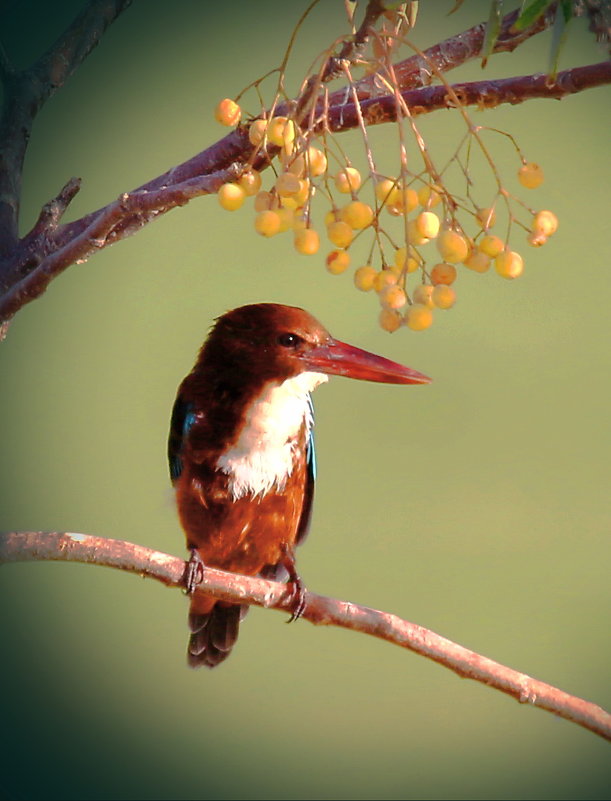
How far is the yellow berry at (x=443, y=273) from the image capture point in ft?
2.79

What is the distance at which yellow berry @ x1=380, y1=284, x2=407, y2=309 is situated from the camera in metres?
0.81

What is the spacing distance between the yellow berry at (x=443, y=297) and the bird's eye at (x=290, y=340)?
37cm

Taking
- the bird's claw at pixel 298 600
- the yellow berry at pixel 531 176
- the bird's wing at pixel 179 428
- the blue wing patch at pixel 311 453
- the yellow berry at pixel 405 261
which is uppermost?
the yellow berry at pixel 531 176

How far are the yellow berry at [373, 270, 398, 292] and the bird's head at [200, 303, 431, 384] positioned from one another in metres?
0.28

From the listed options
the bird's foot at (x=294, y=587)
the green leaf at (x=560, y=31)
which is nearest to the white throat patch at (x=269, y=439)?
the bird's foot at (x=294, y=587)

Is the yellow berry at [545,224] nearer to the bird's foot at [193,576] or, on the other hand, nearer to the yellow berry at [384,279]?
the yellow berry at [384,279]

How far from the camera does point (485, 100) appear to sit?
0.86m

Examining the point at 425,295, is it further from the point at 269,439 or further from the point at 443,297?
the point at 269,439

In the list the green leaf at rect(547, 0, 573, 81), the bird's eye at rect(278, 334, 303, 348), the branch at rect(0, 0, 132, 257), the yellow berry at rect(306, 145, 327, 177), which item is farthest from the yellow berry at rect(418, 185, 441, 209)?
the branch at rect(0, 0, 132, 257)

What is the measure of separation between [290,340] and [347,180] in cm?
36

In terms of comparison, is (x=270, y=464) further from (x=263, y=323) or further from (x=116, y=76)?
(x=116, y=76)

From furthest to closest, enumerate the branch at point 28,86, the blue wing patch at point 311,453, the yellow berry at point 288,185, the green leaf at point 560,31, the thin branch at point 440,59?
the blue wing patch at point 311,453
the branch at point 28,86
the thin branch at point 440,59
the yellow berry at point 288,185
the green leaf at point 560,31

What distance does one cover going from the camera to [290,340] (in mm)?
1210

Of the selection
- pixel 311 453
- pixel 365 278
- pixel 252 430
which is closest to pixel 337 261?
pixel 365 278
